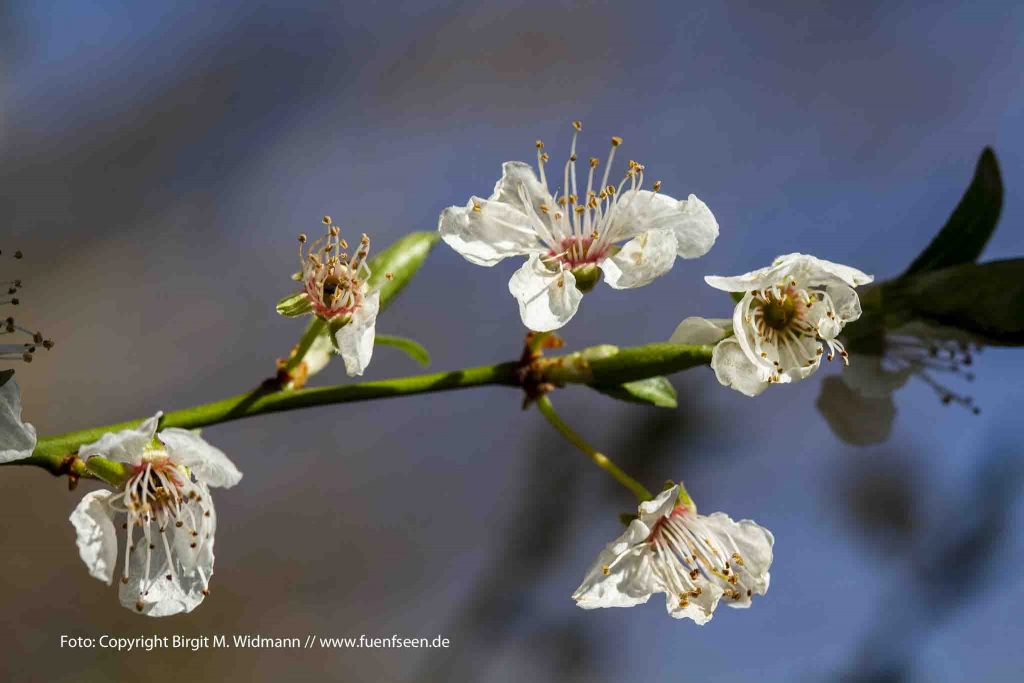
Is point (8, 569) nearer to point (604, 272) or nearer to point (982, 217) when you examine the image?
point (604, 272)

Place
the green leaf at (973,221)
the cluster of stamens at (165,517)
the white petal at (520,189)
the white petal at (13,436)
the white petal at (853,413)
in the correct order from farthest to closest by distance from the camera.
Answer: the white petal at (853,413)
the green leaf at (973,221)
the white petal at (520,189)
the cluster of stamens at (165,517)
the white petal at (13,436)

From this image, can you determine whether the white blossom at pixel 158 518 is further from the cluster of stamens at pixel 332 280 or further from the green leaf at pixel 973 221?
the green leaf at pixel 973 221

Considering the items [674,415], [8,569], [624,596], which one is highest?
[624,596]

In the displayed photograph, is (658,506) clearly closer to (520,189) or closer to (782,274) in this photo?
(782,274)

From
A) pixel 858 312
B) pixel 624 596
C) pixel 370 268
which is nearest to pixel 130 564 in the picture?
pixel 370 268

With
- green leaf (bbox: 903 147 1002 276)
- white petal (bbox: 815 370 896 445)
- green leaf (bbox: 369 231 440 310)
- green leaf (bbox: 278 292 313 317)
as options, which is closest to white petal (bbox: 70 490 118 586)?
green leaf (bbox: 278 292 313 317)

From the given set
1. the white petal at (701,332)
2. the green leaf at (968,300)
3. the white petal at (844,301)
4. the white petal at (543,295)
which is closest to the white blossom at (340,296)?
the white petal at (543,295)

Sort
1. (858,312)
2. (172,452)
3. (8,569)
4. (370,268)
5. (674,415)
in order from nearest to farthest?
1. (172,452)
2. (858,312)
3. (370,268)
4. (674,415)
5. (8,569)
